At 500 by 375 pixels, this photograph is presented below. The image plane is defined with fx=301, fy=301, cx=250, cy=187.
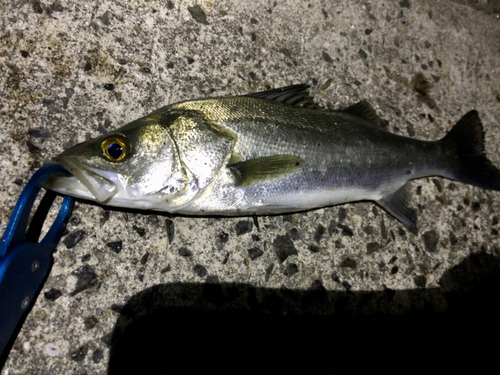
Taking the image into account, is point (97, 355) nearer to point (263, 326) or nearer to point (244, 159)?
point (263, 326)

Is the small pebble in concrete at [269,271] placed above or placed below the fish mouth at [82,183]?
below

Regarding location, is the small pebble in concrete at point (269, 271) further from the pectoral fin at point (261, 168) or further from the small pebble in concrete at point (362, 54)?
the small pebble in concrete at point (362, 54)

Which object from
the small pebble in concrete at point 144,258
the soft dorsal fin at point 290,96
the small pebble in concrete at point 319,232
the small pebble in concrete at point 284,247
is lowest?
the small pebble in concrete at point 144,258

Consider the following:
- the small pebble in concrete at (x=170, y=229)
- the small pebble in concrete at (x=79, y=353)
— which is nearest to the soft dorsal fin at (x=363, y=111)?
the small pebble in concrete at (x=170, y=229)

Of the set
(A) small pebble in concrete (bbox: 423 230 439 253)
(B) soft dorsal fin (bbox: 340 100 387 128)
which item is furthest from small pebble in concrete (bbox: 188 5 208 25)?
(A) small pebble in concrete (bbox: 423 230 439 253)

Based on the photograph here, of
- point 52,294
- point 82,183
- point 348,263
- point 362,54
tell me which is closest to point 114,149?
point 82,183

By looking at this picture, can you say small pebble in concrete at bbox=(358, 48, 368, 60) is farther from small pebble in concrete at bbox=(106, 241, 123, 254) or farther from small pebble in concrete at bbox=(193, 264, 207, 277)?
small pebble in concrete at bbox=(106, 241, 123, 254)
